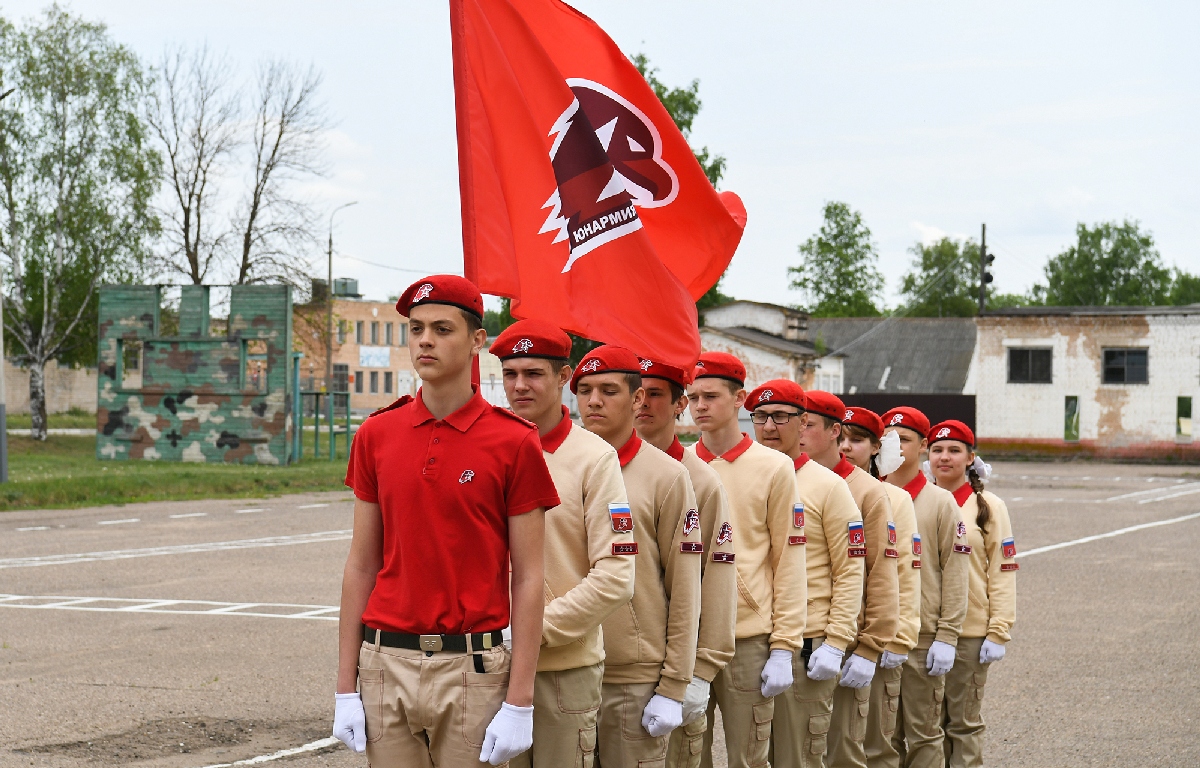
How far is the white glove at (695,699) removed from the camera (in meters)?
4.87

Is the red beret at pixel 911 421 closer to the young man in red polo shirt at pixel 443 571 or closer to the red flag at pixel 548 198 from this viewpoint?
the red flag at pixel 548 198

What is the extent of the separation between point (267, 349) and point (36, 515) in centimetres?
1337

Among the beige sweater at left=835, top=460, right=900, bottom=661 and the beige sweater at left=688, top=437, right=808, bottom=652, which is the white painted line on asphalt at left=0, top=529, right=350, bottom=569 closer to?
the beige sweater at left=835, top=460, right=900, bottom=661

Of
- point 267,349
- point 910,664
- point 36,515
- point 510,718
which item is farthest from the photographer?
point 267,349

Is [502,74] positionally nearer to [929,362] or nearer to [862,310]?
[929,362]

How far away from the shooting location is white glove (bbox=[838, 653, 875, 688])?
20.6ft

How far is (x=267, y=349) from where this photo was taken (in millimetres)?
35375

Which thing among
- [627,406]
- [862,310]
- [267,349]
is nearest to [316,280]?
[267,349]

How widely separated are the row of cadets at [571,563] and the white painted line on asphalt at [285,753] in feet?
11.5

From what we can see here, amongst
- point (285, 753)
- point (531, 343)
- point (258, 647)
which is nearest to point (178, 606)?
point (258, 647)

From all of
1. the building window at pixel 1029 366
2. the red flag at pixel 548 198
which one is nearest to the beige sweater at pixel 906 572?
the red flag at pixel 548 198

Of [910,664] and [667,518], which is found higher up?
[667,518]

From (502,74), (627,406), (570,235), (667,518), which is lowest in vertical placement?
(667,518)

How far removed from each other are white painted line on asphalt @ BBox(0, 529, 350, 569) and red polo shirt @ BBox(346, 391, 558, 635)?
1374cm
